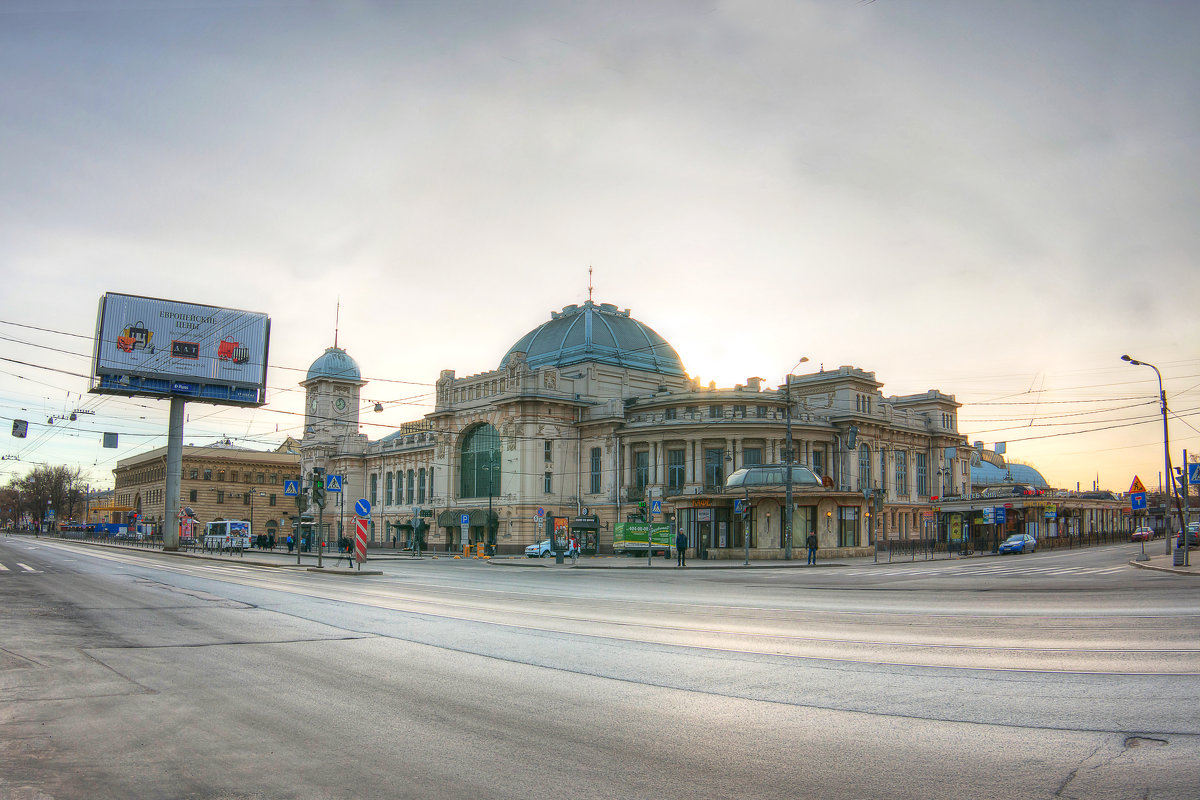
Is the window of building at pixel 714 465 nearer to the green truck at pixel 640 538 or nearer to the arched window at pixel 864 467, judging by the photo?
the green truck at pixel 640 538

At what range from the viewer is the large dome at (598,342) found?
7556 centimetres

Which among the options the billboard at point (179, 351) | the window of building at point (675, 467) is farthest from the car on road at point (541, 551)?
the billboard at point (179, 351)

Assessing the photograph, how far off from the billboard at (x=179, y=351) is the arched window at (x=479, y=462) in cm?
1754

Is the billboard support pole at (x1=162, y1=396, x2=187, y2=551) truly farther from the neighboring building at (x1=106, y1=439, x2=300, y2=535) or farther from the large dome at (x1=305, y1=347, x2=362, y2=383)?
the neighboring building at (x1=106, y1=439, x2=300, y2=535)

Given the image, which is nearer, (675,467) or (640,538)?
(640,538)

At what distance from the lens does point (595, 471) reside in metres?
70.6

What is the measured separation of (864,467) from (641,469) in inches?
799

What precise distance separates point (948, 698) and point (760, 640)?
4.59 m

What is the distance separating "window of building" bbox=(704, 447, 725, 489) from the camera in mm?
64188

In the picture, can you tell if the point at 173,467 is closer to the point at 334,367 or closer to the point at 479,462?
the point at 479,462

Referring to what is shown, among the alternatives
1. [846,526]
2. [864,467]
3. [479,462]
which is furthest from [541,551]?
[864,467]

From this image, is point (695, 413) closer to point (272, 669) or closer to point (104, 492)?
point (272, 669)

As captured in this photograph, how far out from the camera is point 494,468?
71.8m

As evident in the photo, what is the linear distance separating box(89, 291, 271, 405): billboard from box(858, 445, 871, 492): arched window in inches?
1956
